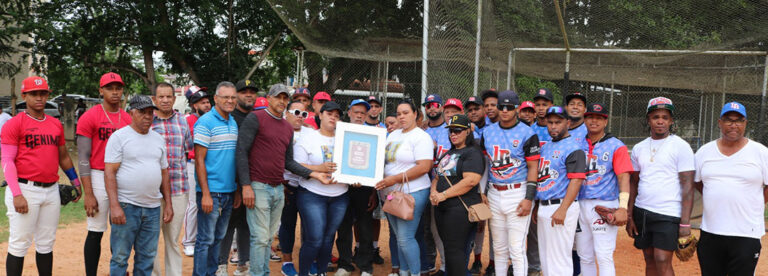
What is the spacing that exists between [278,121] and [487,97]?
2.34 metres

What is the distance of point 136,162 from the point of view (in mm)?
4078

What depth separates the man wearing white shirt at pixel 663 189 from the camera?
424cm

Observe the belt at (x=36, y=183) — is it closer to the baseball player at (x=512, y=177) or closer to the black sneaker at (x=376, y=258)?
the black sneaker at (x=376, y=258)

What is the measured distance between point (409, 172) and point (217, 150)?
1797mm

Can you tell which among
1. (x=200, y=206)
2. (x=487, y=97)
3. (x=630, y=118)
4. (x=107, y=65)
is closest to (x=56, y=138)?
(x=200, y=206)

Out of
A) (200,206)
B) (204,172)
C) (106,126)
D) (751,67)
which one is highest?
(751,67)

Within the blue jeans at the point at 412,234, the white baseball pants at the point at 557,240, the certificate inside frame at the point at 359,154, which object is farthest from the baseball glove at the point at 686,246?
the certificate inside frame at the point at 359,154

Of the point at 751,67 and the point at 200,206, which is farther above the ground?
the point at 751,67

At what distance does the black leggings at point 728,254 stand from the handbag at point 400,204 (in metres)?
2.50

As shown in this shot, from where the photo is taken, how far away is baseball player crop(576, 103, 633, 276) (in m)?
4.38

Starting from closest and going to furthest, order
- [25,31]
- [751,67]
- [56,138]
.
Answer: [56,138] → [751,67] → [25,31]

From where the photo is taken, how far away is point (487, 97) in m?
5.68

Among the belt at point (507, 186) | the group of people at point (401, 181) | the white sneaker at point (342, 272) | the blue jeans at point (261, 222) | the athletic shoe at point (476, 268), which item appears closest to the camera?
the group of people at point (401, 181)

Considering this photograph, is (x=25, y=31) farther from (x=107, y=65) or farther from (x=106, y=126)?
(x=106, y=126)
